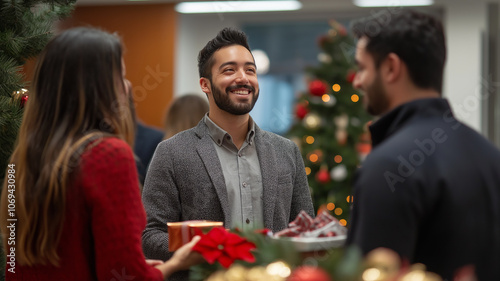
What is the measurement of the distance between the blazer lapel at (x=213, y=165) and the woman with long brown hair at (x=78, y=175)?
2.10 ft

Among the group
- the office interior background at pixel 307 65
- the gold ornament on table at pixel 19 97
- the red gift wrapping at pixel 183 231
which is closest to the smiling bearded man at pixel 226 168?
the red gift wrapping at pixel 183 231

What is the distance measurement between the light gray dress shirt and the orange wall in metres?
5.11

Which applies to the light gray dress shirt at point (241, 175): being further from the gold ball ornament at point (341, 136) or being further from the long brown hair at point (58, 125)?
the gold ball ornament at point (341, 136)

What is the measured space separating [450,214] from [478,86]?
648 centimetres

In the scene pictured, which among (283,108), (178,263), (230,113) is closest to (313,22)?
(283,108)

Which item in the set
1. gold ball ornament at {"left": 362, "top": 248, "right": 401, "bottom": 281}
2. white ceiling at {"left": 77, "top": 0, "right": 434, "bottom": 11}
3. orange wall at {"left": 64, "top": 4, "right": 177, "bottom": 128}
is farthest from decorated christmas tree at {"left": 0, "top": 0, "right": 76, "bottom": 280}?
white ceiling at {"left": 77, "top": 0, "right": 434, "bottom": 11}

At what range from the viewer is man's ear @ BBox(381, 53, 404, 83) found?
152 cm

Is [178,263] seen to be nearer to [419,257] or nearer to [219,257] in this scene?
[219,257]

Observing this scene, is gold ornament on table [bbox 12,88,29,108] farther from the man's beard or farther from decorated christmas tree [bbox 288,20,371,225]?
decorated christmas tree [bbox 288,20,371,225]

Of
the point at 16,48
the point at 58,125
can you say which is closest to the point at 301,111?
the point at 16,48

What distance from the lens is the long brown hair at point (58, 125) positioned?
155 centimetres

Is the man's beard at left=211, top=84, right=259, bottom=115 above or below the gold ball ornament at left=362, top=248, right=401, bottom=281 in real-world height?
above

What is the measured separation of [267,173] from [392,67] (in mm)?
949

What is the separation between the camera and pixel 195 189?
2.33m
